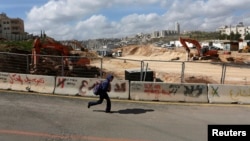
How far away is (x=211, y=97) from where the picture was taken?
13781 millimetres

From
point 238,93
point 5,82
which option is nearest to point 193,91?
point 238,93

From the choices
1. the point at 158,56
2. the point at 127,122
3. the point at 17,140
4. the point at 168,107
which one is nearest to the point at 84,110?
the point at 127,122

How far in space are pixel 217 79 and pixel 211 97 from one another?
1797 cm

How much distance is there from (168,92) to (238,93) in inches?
103

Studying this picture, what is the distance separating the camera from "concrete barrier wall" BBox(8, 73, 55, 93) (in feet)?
47.9

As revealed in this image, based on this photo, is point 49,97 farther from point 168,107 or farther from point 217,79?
point 217,79

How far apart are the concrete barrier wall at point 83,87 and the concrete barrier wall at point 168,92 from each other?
0.34 meters

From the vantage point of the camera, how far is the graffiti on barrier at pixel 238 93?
13.7 m

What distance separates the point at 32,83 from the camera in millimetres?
14797

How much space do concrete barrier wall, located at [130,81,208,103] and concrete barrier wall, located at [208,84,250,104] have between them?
293 mm

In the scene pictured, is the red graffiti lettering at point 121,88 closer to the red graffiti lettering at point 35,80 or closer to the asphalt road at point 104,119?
the asphalt road at point 104,119

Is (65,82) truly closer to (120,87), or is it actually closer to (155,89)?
(120,87)

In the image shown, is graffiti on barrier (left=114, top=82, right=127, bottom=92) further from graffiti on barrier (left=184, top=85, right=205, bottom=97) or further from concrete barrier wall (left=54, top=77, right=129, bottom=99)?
graffiti on barrier (left=184, top=85, right=205, bottom=97)

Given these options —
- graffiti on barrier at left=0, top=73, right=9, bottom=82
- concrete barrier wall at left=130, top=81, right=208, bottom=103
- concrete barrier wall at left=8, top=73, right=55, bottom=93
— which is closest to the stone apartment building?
graffiti on barrier at left=0, top=73, right=9, bottom=82
